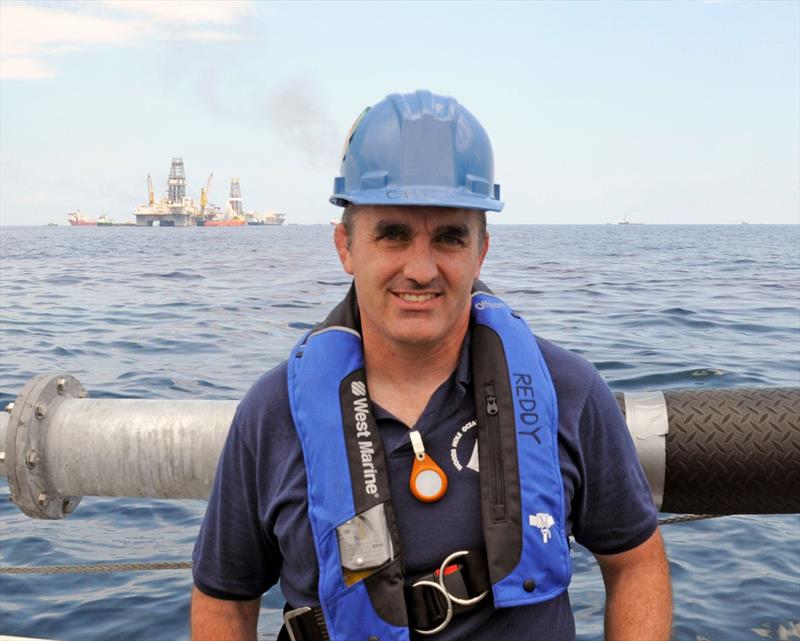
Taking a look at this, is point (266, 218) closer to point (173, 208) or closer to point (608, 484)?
point (173, 208)

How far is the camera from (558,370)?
2.25 metres

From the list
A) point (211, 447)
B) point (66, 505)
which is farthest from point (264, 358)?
point (211, 447)

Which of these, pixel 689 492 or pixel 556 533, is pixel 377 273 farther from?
pixel 689 492

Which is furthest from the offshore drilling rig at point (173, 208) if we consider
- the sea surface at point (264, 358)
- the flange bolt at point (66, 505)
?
the flange bolt at point (66, 505)

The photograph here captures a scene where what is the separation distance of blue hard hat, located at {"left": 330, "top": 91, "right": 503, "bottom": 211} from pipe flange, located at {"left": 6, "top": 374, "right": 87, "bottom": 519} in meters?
1.30

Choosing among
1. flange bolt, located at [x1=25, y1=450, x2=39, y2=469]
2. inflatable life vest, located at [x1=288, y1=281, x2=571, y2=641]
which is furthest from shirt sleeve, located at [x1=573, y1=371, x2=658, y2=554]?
flange bolt, located at [x1=25, y1=450, x2=39, y2=469]

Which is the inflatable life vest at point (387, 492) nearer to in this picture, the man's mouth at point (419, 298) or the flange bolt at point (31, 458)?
the man's mouth at point (419, 298)

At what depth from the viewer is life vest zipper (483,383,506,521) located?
6.86 feet

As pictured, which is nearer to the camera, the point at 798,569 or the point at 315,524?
the point at 315,524

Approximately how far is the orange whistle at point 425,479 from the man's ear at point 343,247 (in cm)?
48

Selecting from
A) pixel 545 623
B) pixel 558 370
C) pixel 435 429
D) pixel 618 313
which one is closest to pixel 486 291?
pixel 558 370

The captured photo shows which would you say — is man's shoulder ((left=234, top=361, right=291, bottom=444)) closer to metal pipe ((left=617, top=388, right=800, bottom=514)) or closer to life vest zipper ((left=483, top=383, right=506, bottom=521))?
life vest zipper ((left=483, top=383, right=506, bottom=521))

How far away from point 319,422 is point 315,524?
241 mm

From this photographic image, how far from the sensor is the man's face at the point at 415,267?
2100 millimetres
